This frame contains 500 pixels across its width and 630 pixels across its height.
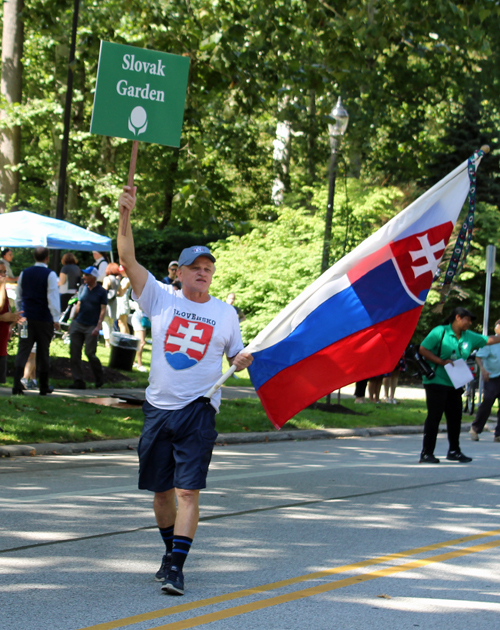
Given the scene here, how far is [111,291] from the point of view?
63.3 feet

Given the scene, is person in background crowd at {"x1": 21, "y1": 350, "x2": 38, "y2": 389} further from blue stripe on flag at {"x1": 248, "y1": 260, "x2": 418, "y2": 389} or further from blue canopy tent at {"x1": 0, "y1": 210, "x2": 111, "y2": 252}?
blue stripe on flag at {"x1": 248, "y1": 260, "x2": 418, "y2": 389}

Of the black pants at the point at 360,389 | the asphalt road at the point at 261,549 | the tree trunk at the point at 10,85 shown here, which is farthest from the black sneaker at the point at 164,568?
the tree trunk at the point at 10,85

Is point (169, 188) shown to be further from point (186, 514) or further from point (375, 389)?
point (186, 514)

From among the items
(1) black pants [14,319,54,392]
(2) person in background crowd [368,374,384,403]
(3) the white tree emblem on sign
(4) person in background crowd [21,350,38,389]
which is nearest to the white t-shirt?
(3) the white tree emblem on sign

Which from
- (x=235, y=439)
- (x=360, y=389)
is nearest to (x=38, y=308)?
(x=235, y=439)

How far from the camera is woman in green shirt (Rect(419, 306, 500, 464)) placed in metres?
10.4

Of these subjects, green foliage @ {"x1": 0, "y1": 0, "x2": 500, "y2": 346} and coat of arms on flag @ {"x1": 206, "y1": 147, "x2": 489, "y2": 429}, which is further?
green foliage @ {"x1": 0, "y1": 0, "x2": 500, "y2": 346}

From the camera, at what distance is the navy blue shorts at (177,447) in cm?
493

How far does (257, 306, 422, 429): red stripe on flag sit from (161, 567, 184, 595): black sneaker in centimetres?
163

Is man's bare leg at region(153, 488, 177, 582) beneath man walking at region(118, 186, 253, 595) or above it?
beneath

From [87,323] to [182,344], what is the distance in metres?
9.87

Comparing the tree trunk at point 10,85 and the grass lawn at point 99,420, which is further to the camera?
the tree trunk at point 10,85

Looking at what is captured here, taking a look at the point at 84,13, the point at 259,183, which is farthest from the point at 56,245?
the point at 259,183

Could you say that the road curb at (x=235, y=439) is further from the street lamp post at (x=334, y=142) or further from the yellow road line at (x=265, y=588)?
the yellow road line at (x=265, y=588)
